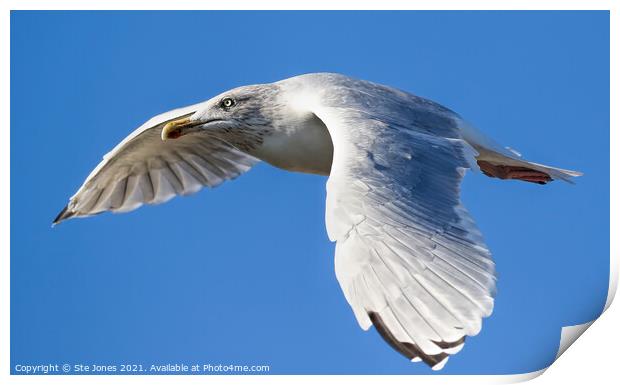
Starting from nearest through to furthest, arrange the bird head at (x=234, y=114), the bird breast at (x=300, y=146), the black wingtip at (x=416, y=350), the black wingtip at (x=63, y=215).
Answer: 1. the black wingtip at (x=416, y=350)
2. the bird breast at (x=300, y=146)
3. the bird head at (x=234, y=114)
4. the black wingtip at (x=63, y=215)

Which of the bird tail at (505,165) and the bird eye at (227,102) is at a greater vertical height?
the bird eye at (227,102)

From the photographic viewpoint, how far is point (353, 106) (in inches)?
109

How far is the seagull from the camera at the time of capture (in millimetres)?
2146

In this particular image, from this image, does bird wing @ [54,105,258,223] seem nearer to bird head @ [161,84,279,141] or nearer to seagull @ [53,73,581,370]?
seagull @ [53,73,581,370]

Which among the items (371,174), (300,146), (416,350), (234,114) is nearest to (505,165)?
(300,146)

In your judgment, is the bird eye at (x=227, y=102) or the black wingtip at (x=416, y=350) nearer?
the black wingtip at (x=416, y=350)

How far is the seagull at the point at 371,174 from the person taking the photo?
2146 millimetres

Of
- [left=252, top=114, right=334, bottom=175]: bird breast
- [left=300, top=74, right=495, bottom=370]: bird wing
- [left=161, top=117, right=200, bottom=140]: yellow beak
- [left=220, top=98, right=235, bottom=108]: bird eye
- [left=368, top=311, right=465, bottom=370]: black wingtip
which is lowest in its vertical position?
[left=368, top=311, right=465, bottom=370]: black wingtip

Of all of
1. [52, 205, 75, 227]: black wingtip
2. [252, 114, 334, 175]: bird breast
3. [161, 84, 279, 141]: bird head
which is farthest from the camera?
[52, 205, 75, 227]: black wingtip

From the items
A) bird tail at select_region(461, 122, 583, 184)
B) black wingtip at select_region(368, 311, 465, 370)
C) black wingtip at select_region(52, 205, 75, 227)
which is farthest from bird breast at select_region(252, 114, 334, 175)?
black wingtip at select_region(368, 311, 465, 370)

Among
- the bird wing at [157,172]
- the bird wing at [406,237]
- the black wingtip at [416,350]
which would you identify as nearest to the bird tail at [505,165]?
the bird wing at [406,237]

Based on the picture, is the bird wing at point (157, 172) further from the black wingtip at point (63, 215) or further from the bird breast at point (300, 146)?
the bird breast at point (300, 146)

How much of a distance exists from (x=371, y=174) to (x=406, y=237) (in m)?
0.20
